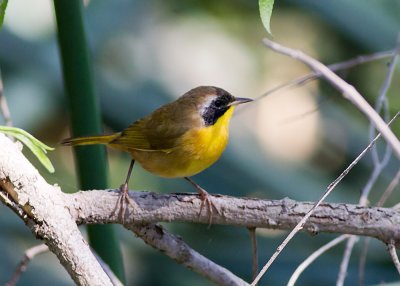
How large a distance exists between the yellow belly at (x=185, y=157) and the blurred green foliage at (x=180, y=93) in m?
0.45

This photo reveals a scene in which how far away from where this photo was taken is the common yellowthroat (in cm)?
237

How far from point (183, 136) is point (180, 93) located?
2.90 ft

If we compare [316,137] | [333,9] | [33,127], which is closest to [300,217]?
[333,9]

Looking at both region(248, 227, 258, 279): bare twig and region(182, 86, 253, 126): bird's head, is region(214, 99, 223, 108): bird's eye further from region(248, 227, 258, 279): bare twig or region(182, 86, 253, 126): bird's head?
region(248, 227, 258, 279): bare twig

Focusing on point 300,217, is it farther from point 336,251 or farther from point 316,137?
point 316,137

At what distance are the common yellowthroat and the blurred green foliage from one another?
0.38 m

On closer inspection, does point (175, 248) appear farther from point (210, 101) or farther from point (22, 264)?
point (210, 101)

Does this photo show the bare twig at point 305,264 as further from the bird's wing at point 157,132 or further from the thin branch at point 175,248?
the bird's wing at point 157,132

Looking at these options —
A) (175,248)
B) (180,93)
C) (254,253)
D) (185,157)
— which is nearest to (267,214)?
(254,253)

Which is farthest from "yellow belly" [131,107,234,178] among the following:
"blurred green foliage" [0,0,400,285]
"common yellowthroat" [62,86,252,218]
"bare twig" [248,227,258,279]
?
"bare twig" [248,227,258,279]

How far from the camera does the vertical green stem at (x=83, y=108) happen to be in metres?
1.71

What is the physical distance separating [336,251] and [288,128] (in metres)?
1.56

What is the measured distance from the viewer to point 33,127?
3.38m

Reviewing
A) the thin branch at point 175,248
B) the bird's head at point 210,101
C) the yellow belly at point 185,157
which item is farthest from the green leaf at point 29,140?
the bird's head at point 210,101
